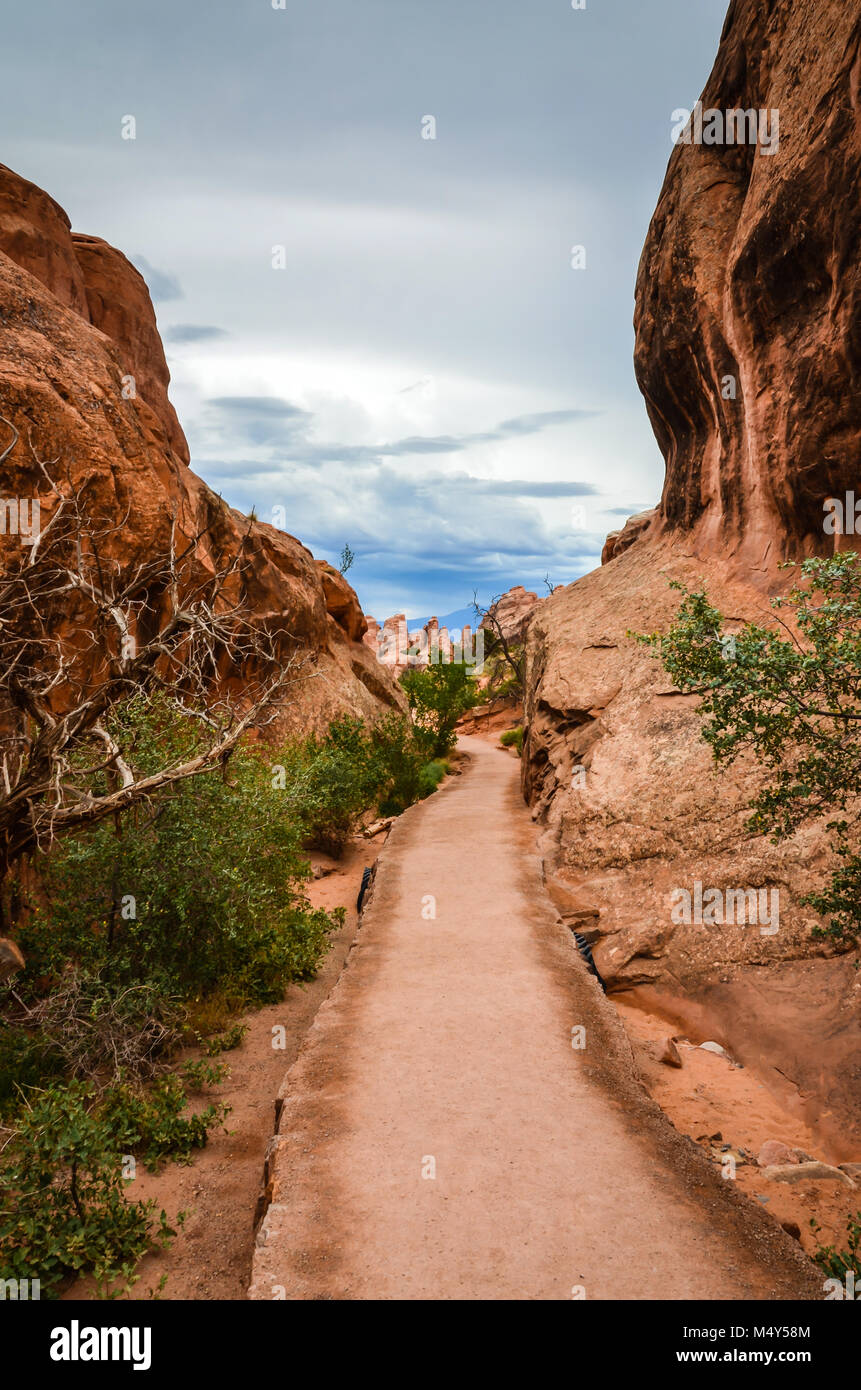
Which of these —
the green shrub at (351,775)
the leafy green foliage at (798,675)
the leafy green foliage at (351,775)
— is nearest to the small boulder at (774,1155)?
the leafy green foliage at (798,675)

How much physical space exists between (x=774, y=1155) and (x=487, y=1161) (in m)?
3.64

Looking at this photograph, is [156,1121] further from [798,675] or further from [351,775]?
[351,775]

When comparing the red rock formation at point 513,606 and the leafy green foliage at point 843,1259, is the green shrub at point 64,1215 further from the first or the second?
the red rock formation at point 513,606

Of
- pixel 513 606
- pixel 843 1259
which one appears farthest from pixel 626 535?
pixel 513 606

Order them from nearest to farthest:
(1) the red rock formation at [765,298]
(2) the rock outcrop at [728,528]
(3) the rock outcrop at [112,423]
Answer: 1. (2) the rock outcrop at [728,528]
2. (3) the rock outcrop at [112,423]
3. (1) the red rock formation at [765,298]

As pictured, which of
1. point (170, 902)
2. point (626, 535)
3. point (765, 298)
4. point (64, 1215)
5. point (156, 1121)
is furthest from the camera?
point (626, 535)

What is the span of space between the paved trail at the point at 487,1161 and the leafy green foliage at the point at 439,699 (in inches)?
815

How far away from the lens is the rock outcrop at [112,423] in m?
11.5

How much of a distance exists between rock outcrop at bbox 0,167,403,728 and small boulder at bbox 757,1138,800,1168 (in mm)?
7887

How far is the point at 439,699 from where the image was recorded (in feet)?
99.9

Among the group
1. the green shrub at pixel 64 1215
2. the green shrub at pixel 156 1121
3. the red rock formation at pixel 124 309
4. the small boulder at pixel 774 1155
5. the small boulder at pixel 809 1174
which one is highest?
the red rock formation at pixel 124 309

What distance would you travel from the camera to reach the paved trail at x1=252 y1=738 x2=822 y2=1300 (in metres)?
4.47

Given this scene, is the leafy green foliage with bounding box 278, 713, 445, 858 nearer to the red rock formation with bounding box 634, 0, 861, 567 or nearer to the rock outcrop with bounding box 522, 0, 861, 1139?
the rock outcrop with bounding box 522, 0, 861, 1139

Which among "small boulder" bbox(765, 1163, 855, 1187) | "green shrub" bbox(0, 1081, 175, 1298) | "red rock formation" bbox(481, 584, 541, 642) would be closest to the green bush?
"green shrub" bbox(0, 1081, 175, 1298)
